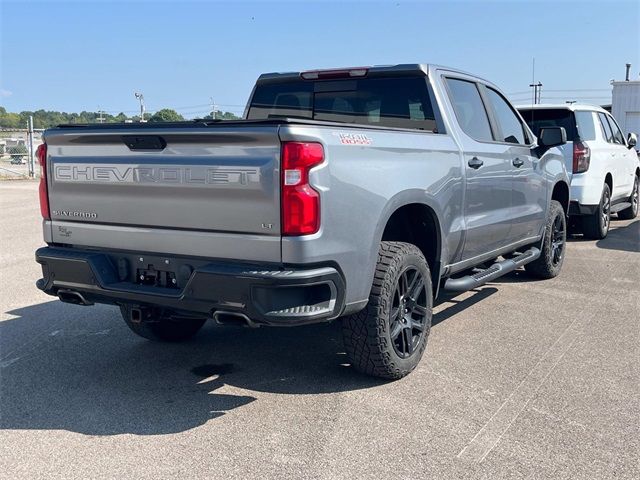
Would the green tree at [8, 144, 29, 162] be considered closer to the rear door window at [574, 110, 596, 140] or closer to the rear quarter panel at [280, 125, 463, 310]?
the rear door window at [574, 110, 596, 140]

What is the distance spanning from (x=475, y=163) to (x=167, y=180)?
251 cm

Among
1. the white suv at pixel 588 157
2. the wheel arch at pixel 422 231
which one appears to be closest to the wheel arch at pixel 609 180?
the white suv at pixel 588 157

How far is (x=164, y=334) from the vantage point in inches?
201

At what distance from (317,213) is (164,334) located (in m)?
2.24

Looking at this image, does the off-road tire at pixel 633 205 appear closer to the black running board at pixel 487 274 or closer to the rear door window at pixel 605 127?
the rear door window at pixel 605 127

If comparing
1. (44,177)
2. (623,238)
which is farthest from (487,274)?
(623,238)

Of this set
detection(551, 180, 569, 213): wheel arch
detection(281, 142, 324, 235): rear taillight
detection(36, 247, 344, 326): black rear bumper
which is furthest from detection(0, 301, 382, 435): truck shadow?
detection(551, 180, 569, 213): wheel arch

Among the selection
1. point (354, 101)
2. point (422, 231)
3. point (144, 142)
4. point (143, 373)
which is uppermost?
point (354, 101)

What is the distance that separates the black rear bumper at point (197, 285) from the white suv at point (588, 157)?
6822 millimetres

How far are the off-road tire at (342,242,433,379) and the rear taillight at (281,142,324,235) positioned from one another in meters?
0.79

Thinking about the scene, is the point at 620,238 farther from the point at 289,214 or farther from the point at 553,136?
the point at 289,214

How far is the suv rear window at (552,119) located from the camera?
9227 mm

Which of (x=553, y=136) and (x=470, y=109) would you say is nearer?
(x=470, y=109)

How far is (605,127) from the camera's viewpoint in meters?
10.3
